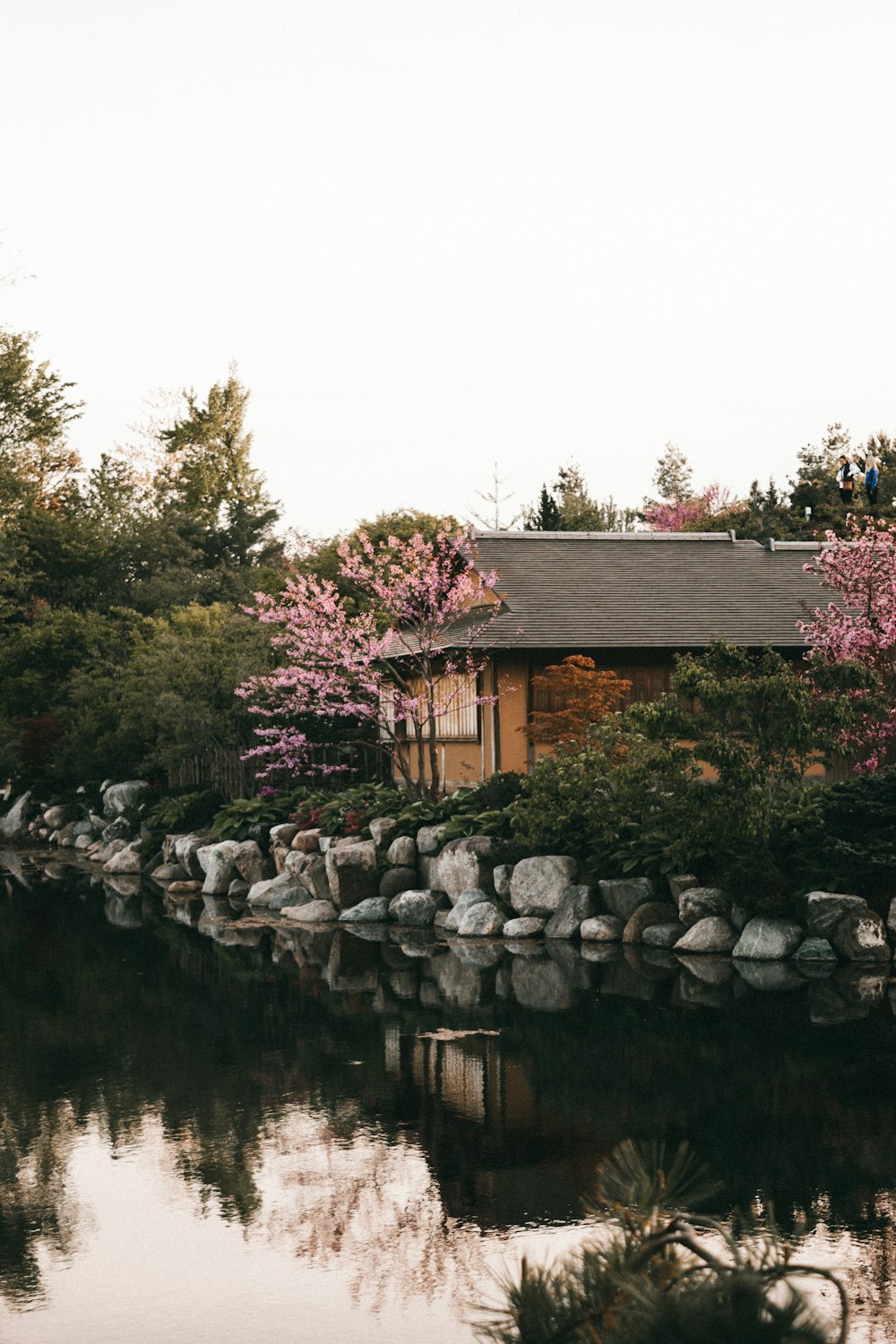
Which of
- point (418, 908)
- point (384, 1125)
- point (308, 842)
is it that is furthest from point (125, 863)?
point (384, 1125)

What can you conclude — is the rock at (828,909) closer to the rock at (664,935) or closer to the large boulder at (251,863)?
the rock at (664,935)

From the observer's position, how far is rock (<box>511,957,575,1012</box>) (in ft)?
44.2

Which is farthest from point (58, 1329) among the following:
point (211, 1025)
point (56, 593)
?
point (56, 593)

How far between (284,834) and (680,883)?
8415mm

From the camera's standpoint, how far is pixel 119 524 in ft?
143

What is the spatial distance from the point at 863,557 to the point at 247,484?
3970 cm

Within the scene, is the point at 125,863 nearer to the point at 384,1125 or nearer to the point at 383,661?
the point at 383,661

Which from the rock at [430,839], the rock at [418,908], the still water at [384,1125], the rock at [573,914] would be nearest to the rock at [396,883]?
the rock at [430,839]

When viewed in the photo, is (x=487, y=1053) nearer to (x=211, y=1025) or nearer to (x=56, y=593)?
(x=211, y=1025)

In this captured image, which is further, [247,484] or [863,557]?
[247,484]

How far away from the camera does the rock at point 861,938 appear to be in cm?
1502

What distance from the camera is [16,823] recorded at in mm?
36656

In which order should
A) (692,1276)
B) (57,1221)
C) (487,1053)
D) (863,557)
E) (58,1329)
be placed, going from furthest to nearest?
1. (863,557)
2. (487,1053)
3. (57,1221)
4. (58,1329)
5. (692,1276)

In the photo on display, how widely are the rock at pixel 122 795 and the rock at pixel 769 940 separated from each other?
18553mm
